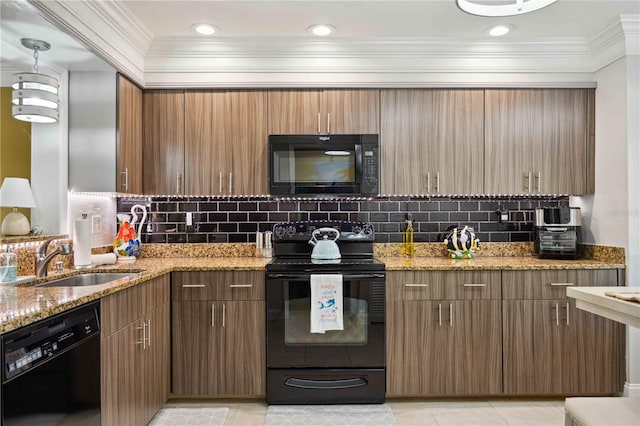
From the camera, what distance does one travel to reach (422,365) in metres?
2.66

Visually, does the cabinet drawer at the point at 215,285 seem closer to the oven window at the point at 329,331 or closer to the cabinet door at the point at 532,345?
the oven window at the point at 329,331

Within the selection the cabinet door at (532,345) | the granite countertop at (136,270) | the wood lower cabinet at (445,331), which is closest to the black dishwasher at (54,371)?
the granite countertop at (136,270)

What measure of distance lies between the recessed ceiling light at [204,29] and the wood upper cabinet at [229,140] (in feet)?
1.31

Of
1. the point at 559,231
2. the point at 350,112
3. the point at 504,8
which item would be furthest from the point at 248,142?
the point at 559,231

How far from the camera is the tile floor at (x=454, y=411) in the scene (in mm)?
2451

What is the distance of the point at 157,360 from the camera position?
2438 mm

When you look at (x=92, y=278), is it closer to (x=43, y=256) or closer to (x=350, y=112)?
(x=43, y=256)

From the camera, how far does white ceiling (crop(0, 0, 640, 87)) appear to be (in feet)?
8.16

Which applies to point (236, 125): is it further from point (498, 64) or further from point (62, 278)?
point (498, 64)

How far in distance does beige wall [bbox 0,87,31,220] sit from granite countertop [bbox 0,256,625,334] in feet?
1.96

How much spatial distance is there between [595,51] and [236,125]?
2.63 m

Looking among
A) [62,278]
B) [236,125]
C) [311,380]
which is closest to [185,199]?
[236,125]

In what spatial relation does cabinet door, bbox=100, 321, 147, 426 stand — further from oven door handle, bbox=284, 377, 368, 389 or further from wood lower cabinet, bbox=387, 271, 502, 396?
wood lower cabinet, bbox=387, 271, 502, 396

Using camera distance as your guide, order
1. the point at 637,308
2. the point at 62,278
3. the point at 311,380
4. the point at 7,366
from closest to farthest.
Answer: the point at 7,366, the point at 637,308, the point at 62,278, the point at 311,380
